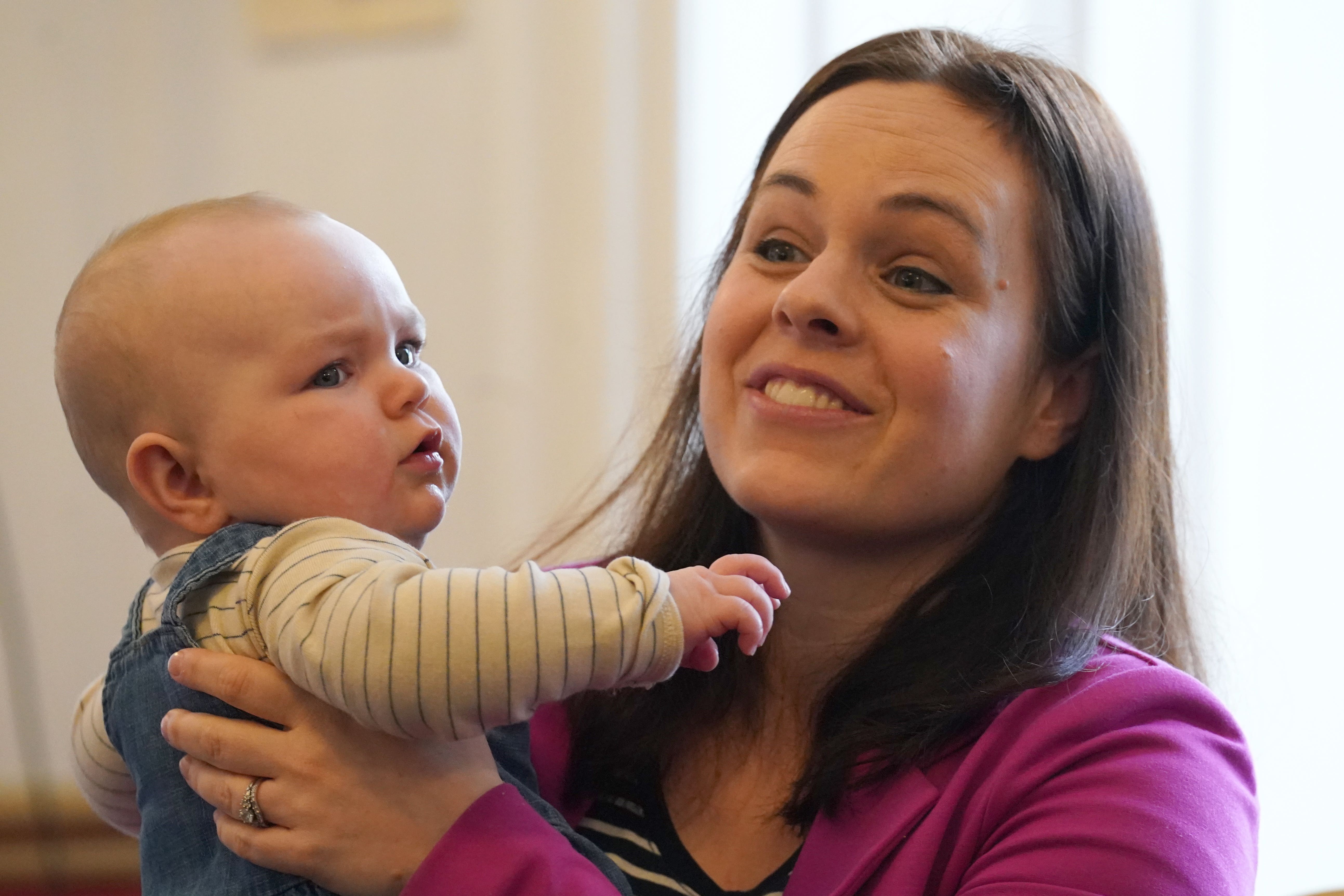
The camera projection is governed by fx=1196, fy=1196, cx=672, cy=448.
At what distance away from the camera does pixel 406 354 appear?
117 cm

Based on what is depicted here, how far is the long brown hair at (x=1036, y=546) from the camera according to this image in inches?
46.6

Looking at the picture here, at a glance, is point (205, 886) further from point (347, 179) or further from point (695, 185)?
point (347, 179)

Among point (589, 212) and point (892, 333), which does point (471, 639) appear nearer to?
point (892, 333)

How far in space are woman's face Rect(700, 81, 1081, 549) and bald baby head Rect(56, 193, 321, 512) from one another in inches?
20.3

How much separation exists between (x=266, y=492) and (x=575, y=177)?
5.36ft

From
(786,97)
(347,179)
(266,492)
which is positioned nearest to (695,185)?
(786,97)

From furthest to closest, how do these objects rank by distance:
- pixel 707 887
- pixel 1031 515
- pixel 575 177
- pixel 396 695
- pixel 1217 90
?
pixel 575 177, pixel 1217 90, pixel 1031 515, pixel 707 887, pixel 396 695

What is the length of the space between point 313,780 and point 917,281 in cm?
76

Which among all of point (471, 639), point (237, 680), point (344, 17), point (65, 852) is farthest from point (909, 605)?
point (65, 852)

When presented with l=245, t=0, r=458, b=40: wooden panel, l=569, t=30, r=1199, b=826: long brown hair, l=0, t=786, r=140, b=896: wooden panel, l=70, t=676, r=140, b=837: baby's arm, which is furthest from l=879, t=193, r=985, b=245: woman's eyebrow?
l=0, t=786, r=140, b=896: wooden panel

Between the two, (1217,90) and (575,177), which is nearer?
(1217,90)

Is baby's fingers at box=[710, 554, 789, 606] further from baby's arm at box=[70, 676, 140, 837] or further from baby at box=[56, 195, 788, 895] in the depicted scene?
baby's arm at box=[70, 676, 140, 837]

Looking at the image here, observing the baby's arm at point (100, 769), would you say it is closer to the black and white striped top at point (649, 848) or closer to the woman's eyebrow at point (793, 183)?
the black and white striped top at point (649, 848)

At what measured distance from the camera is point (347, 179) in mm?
2764
